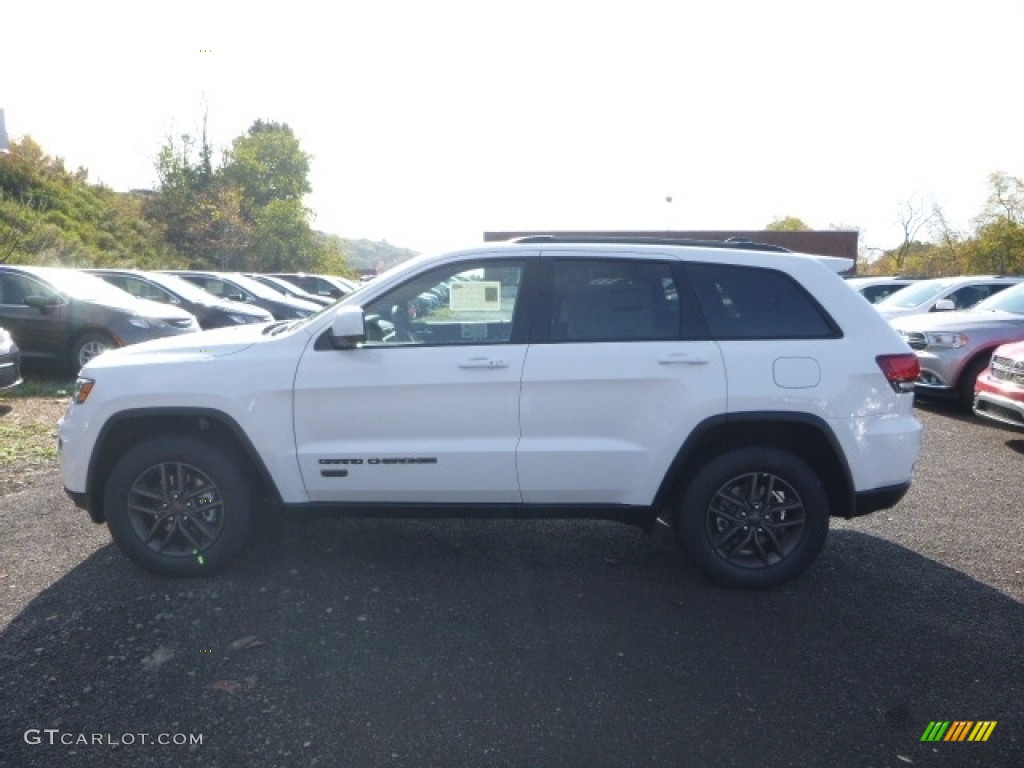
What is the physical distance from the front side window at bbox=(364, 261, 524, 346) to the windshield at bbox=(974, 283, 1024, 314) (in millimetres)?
8089

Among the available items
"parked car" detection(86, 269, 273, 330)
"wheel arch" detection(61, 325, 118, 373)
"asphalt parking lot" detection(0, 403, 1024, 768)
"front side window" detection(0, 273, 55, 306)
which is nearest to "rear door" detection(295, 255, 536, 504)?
"asphalt parking lot" detection(0, 403, 1024, 768)

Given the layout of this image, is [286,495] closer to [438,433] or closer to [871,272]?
[438,433]

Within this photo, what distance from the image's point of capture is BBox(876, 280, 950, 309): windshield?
509 inches

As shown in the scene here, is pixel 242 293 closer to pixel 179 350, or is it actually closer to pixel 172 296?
pixel 172 296

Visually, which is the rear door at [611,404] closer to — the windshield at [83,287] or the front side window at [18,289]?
the windshield at [83,287]

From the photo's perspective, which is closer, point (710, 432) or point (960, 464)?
point (710, 432)

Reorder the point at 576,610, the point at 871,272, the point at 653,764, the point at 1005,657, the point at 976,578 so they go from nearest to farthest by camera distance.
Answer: the point at 653,764 → the point at 1005,657 → the point at 576,610 → the point at 976,578 → the point at 871,272

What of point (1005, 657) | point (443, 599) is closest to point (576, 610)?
point (443, 599)

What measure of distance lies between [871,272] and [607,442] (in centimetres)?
5218

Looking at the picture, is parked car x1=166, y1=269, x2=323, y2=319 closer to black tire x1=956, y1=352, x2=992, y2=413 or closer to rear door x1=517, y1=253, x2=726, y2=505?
black tire x1=956, y1=352, x2=992, y2=413

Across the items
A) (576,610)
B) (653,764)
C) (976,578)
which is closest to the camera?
(653,764)

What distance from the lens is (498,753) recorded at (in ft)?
9.89

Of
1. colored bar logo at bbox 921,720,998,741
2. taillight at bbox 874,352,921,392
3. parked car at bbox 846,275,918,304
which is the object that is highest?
parked car at bbox 846,275,918,304

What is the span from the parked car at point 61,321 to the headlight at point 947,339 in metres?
9.61
